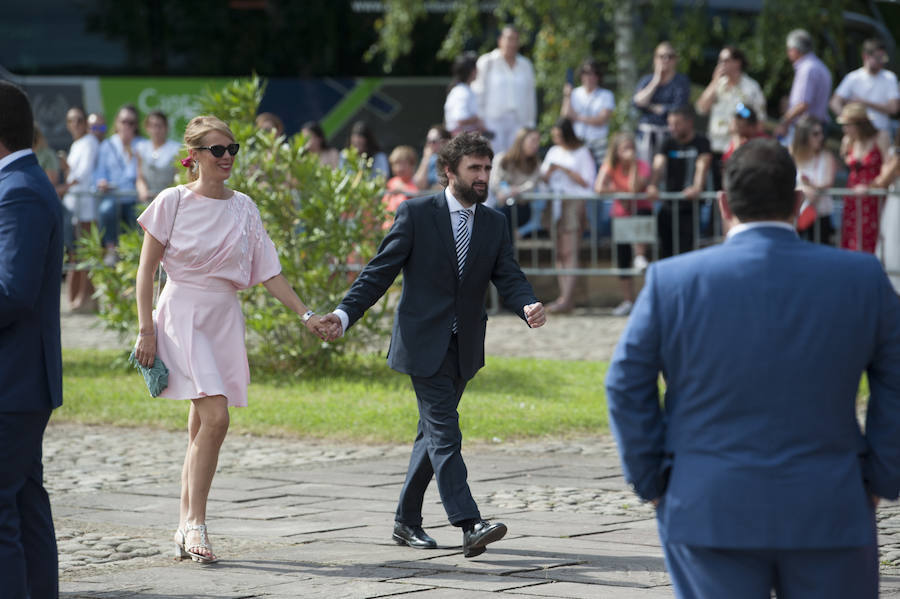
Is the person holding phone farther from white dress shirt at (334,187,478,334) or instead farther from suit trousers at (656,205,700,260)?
white dress shirt at (334,187,478,334)

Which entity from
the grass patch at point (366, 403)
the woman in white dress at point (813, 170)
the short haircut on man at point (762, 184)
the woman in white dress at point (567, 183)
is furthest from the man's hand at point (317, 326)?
the woman in white dress at point (567, 183)

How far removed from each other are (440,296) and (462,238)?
286 mm

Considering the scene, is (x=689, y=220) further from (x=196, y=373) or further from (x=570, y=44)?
(x=196, y=373)

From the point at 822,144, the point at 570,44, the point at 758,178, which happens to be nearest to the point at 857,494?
the point at 758,178

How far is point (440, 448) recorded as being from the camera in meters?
6.48

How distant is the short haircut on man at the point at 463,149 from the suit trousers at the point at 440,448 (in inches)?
30.4

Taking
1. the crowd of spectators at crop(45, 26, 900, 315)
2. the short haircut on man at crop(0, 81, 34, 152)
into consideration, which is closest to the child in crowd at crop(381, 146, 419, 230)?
the crowd of spectators at crop(45, 26, 900, 315)

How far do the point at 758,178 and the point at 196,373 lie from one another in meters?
Result: 3.44

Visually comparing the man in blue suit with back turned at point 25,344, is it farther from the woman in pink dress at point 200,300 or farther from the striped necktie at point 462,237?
the striped necktie at point 462,237

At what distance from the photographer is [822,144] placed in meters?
14.4

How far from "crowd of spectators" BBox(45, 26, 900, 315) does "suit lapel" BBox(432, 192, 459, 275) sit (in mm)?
7883

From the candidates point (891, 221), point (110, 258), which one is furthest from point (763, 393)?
point (891, 221)

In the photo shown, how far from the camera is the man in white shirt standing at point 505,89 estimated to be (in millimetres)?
17094

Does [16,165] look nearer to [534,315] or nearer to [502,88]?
[534,315]
